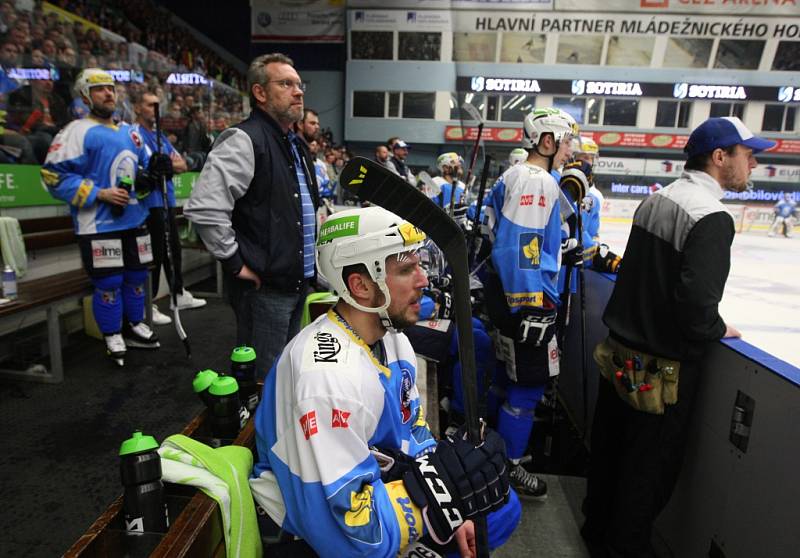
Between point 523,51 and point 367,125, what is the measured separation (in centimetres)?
362

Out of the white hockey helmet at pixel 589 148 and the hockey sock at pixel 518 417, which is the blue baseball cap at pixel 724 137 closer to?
the hockey sock at pixel 518 417

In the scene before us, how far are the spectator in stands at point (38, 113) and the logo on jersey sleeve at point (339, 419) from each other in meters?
4.39

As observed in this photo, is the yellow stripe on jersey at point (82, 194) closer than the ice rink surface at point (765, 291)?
No

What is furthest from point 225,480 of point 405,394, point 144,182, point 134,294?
point 134,294

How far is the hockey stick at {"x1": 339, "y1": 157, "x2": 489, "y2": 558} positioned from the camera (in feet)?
2.95

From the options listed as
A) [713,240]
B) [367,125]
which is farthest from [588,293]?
[367,125]

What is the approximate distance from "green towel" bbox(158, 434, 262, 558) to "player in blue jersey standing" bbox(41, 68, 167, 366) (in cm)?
242

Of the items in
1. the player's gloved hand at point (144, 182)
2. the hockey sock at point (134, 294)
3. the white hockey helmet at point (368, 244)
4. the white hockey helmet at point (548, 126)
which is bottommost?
the hockey sock at point (134, 294)

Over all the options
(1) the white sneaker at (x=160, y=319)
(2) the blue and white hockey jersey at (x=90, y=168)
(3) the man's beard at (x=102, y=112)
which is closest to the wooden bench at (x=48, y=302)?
(2) the blue and white hockey jersey at (x=90, y=168)

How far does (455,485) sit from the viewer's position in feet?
2.92

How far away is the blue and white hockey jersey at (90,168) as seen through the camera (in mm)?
2854

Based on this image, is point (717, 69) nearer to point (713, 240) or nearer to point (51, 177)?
point (713, 240)

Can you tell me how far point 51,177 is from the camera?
2.86m

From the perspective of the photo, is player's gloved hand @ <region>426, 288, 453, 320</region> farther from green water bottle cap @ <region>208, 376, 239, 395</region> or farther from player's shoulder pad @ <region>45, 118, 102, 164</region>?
player's shoulder pad @ <region>45, 118, 102, 164</region>
